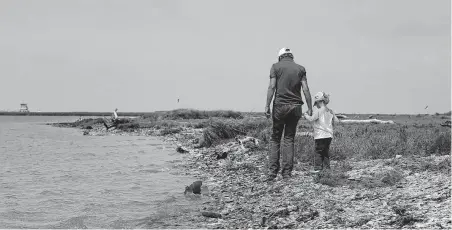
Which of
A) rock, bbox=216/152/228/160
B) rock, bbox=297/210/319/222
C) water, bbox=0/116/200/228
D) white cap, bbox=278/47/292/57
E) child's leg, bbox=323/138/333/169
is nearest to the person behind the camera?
rock, bbox=297/210/319/222

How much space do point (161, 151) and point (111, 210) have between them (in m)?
12.7

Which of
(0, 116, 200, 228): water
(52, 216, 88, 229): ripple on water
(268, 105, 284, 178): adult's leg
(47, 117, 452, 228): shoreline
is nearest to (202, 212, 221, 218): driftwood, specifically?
(47, 117, 452, 228): shoreline

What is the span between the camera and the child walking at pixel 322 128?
10.6 m

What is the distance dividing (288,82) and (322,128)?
1610 millimetres

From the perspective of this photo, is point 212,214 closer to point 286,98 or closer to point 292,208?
point 292,208

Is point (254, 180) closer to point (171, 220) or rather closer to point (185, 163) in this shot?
point (171, 220)

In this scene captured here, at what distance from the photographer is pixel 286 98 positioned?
9.79m

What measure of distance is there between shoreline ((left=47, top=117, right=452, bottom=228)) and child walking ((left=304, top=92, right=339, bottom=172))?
0.46m

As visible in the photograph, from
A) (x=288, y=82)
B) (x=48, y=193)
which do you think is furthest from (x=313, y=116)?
(x=48, y=193)

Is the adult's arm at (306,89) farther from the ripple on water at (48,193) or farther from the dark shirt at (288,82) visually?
the ripple on water at (48,193)

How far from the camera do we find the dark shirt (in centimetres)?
975

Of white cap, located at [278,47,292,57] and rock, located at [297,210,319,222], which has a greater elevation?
white cap, located at [278,47,292,57]

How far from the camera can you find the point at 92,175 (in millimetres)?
13969

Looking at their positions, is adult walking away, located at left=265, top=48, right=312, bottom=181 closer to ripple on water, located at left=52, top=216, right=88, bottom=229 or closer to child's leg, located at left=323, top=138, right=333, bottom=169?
child's leg, located at left=323, top=138, right=333, bottom=169
